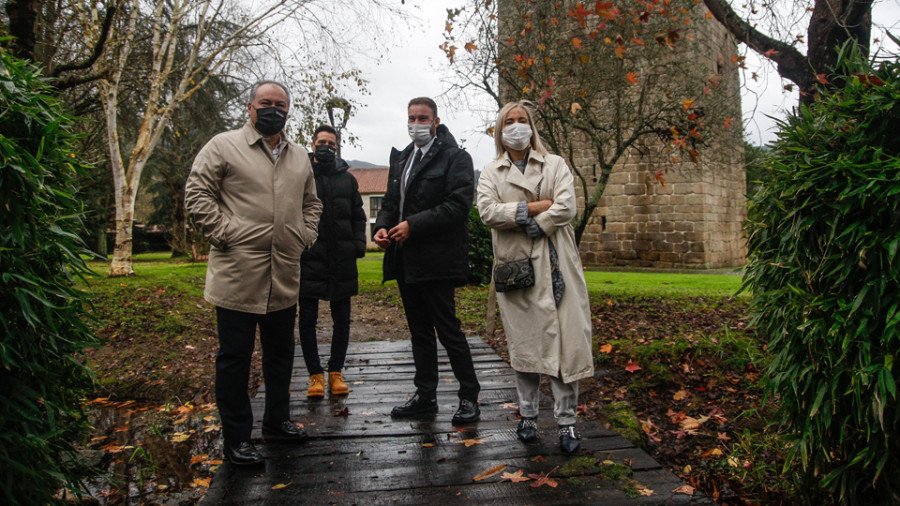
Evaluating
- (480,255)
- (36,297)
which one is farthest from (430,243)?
(480,255)

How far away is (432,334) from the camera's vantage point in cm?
391

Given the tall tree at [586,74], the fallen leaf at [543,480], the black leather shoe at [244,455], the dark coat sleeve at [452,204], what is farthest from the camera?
the tall tree at [586,74]

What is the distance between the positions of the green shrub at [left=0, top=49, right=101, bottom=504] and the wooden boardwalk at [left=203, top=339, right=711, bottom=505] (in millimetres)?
801

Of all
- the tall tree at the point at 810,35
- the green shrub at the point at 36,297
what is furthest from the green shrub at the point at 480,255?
the green shrub at the point at 36,297

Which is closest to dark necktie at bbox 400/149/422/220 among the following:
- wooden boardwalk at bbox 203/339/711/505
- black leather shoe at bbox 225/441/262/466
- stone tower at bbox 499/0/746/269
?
wooden boardwalk at bbox 203/339/711/505

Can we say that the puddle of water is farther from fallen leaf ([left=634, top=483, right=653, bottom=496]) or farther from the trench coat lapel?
the trench coat lapel

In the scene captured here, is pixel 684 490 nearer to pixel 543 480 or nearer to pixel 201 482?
pixel 543 480

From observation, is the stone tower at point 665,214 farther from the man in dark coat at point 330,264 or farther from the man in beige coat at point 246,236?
the man in beige coat at point 246,236

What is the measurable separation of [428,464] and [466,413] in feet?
2.28

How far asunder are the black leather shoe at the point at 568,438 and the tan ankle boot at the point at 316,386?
201cm

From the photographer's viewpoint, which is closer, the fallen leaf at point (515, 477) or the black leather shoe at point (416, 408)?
the fallen leaf at point (515, 477)

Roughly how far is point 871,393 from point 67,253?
10.6ft

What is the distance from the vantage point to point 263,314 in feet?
10.5

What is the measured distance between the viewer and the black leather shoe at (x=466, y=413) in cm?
368
